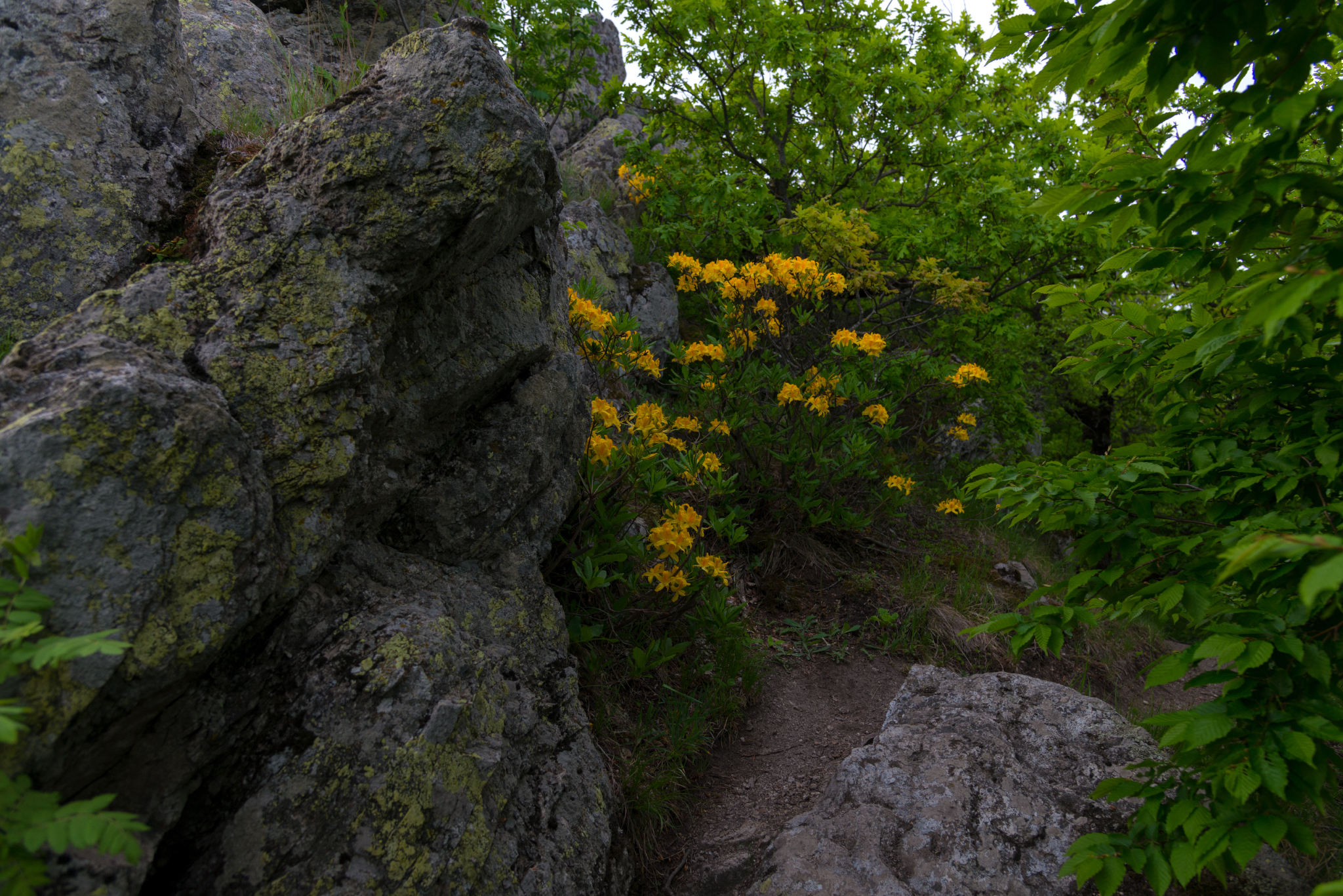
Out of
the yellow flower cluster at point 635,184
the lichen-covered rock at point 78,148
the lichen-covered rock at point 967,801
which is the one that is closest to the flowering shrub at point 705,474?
the lichen-covered rock at point 967,801

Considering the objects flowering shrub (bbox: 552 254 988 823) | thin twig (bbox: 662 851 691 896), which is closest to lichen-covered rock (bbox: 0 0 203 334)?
flowering shrub (bbox: 552 254 988 823)

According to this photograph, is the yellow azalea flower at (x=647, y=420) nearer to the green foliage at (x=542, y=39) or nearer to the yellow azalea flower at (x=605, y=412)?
the yellow azalea flower at (x=605, y=412)

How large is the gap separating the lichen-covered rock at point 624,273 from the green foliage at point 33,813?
534 centimetres

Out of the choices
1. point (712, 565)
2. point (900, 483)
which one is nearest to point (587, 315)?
point (712, 565)

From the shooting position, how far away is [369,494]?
2.23 metres

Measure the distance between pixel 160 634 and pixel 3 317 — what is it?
1323 mm

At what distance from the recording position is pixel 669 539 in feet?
10.4

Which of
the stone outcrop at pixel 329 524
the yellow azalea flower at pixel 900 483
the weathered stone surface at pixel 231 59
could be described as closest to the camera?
the stone outcrop at pixel 329 524

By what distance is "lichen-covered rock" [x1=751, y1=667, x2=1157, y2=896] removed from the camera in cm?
231

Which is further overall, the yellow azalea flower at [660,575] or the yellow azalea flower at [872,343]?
the yellow azalea flower at [872,343]

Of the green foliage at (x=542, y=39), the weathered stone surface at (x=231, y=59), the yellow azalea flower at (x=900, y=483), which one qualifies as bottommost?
the yellow azalea flower at (x=900, y=483)

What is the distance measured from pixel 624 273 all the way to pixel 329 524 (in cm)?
531

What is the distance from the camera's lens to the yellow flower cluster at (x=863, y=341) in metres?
4.76

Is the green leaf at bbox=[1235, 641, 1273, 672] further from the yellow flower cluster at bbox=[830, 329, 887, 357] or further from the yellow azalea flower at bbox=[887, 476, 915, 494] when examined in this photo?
the yellow azalea flower at bbox=[887, 476, 915, 494]
